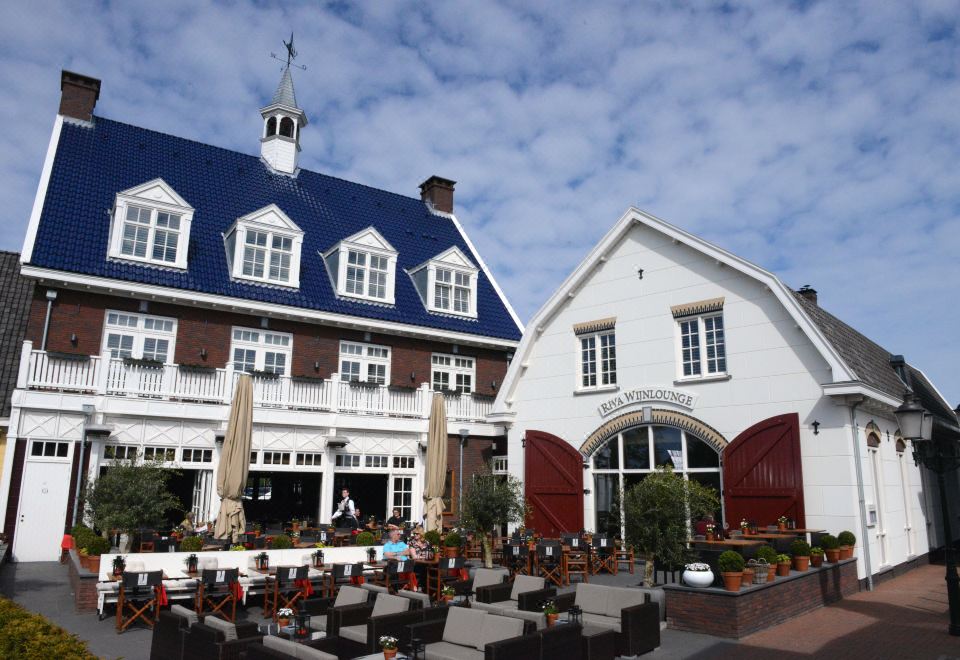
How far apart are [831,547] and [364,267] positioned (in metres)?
15.2

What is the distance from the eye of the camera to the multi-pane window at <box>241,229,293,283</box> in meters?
20.4

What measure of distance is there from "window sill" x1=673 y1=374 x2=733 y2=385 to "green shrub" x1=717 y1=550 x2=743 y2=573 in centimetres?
662

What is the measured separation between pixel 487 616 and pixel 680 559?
4.52 m

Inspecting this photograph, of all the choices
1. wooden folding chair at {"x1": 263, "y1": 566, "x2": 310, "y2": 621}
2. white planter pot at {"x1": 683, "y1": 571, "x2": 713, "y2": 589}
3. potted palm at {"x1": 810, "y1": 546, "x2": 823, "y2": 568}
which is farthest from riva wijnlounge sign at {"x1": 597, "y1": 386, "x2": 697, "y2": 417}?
wooden folding chair at {"x1": 263, "y1": 566, "x2": 310, "y2": 621}

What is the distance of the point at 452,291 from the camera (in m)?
24.2

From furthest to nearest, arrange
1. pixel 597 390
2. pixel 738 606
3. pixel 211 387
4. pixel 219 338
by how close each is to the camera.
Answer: pixel 219 338, pixel 597 390, pixel 211 387, pixel 738 606

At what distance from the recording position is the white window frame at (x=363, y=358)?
21.3 m

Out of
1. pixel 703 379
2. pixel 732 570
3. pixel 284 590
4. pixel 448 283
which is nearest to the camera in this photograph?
pixel 732 570

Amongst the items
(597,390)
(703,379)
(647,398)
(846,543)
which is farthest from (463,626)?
(597,390)

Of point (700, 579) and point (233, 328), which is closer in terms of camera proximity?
point (700, 579)

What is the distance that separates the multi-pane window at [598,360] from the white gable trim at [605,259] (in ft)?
4.66

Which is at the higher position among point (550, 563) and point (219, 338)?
point (219, 338)

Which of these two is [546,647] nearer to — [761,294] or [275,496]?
[761,294]

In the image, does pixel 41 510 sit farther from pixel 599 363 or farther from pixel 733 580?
pixel 733 580
